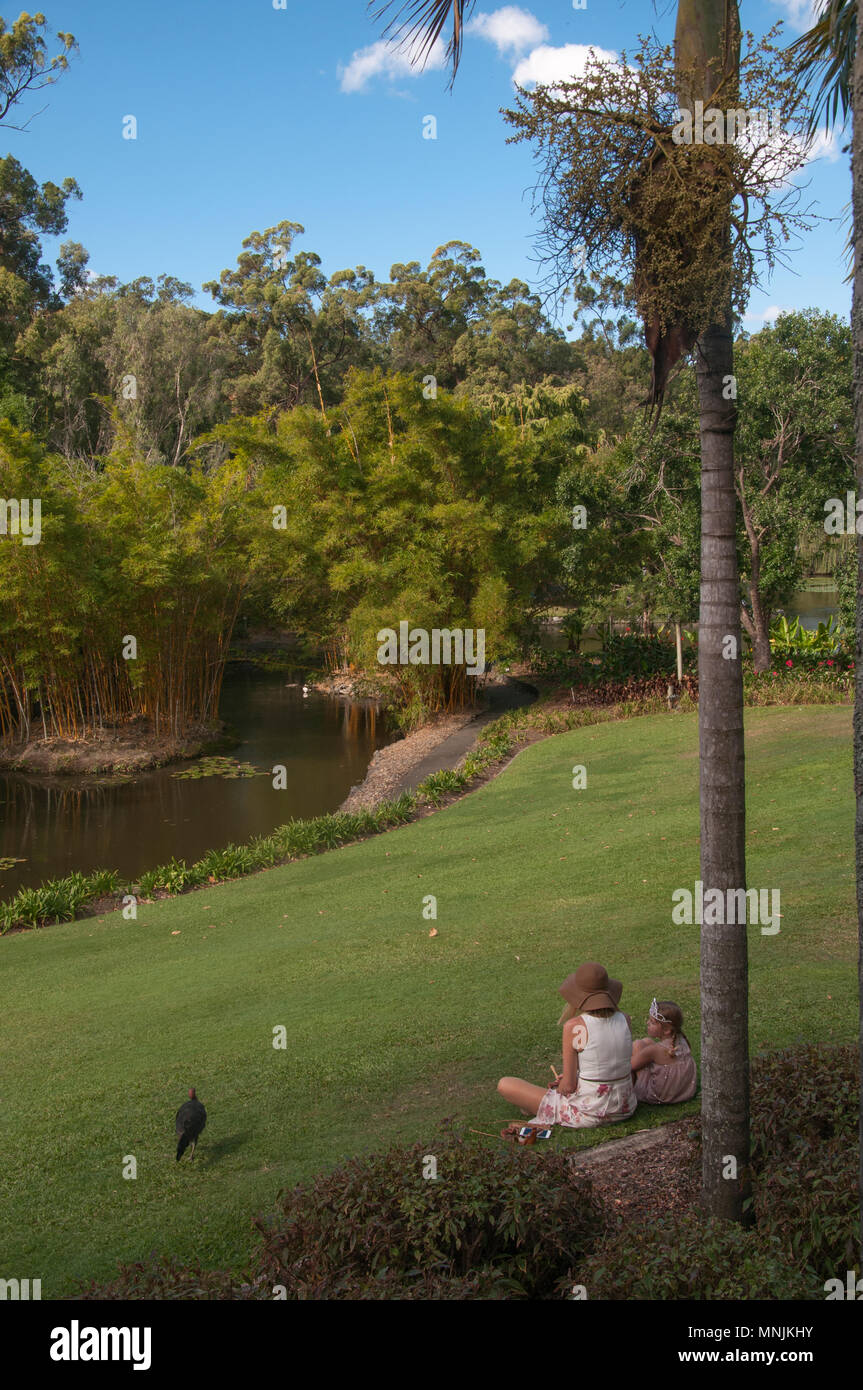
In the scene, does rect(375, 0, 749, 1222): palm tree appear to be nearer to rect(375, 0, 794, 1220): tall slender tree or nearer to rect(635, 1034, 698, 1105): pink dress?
rect(375, 0, 794, 1220): tall slender tree

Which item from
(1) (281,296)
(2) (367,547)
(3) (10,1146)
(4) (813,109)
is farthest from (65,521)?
(1) (281,296)

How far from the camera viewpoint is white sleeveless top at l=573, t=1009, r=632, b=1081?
14.8 feet

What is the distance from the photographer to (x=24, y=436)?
18.7 m

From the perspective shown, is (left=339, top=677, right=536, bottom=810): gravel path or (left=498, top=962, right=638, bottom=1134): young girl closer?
(left=498, top=962, right=638, bottom=1134): young girl

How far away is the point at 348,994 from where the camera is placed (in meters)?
7.31

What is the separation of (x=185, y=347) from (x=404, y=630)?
1187 inches

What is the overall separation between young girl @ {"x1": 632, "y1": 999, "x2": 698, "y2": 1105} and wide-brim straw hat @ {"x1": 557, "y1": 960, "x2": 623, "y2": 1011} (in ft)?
1.30

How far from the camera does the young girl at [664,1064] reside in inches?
187

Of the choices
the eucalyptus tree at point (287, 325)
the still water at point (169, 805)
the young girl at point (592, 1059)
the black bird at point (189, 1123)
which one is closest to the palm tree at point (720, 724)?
the young girl at point (592, 1059)

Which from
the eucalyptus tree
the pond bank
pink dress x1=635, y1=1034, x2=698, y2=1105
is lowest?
pink dress x1=635, y1=1034, x2=698, y2=1105

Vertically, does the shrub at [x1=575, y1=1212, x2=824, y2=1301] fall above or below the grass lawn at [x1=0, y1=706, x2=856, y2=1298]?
above

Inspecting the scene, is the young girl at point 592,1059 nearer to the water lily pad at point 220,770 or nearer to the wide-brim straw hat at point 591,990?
the wide-brim straw hat at point 591,990

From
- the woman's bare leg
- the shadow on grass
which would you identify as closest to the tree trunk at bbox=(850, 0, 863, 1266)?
the woman's bare leg

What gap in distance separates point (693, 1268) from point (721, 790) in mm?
1411
